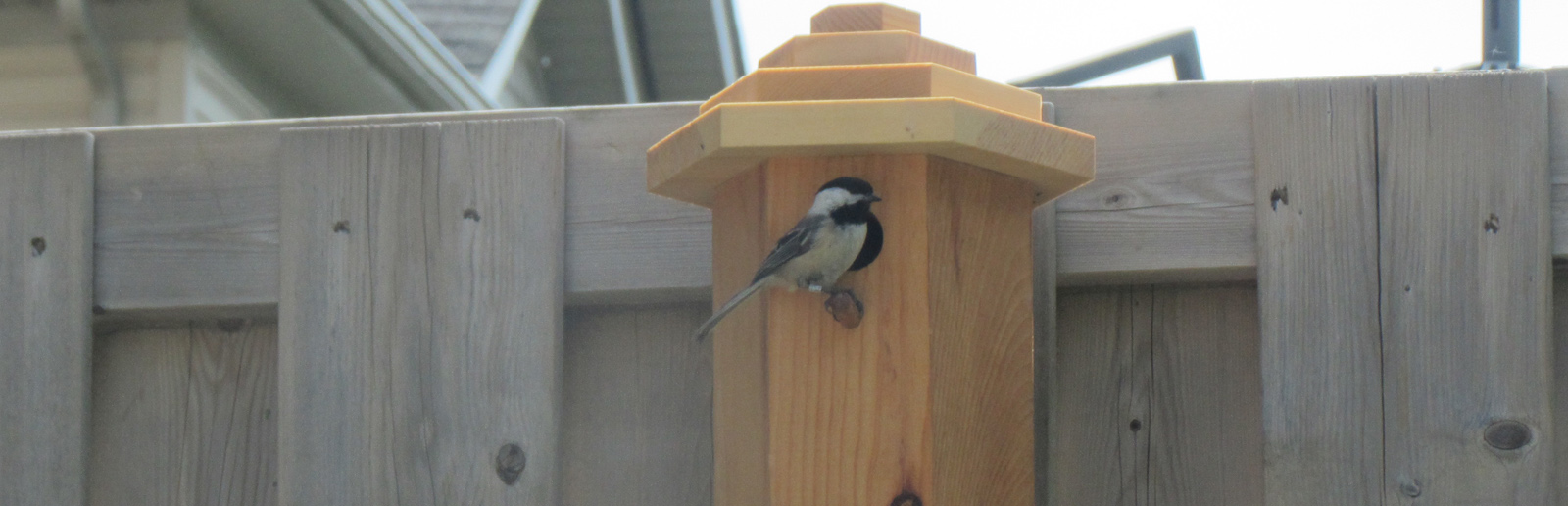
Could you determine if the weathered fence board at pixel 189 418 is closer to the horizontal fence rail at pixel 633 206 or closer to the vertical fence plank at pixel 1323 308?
the horizontal fence rail at pixel 633 206

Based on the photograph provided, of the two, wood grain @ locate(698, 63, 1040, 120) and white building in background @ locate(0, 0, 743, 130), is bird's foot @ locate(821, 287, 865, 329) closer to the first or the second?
wood grain @ locate(698, 63, 1040, 120)

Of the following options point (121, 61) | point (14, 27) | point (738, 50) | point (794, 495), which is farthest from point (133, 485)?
point (738, 50)

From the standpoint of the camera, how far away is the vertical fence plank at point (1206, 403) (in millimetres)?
2002

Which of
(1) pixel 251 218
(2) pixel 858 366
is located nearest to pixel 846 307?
(2) pixel 858 366

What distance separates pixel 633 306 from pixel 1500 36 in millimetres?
1430

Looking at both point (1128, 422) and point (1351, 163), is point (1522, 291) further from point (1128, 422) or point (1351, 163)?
point (1128, 422)

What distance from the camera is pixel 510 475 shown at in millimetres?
2012

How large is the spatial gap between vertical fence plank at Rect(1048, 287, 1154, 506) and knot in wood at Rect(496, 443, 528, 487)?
0.78m

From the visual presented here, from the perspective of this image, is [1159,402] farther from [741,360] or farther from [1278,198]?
[741,360]

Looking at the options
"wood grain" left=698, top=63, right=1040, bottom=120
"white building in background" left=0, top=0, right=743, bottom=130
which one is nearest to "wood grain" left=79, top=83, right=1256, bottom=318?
"wood grain" left=698, top=63, right=1040, bottom=120

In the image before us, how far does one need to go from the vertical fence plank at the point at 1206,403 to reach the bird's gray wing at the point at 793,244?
55 cm

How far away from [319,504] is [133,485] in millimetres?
361

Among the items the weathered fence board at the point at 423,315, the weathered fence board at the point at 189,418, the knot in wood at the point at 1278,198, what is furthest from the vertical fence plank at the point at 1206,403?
the weathered fence board at the point at 189,418

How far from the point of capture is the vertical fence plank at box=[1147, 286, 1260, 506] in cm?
200
